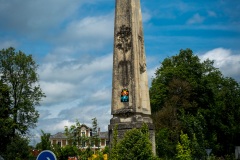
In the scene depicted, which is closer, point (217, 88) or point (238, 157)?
point (238, 157)

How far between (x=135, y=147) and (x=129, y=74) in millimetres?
4462

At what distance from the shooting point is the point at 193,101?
155 feet

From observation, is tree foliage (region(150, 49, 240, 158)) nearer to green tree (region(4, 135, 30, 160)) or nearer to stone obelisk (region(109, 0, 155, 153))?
green tree (region(4, 135, 30, 160))

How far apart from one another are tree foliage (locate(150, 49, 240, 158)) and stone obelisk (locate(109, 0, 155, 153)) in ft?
73.4

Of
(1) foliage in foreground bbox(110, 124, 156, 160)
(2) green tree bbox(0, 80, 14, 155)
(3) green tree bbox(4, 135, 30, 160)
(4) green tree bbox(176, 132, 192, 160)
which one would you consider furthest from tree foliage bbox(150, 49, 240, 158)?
(1) foliage in foreground bbox(110, 124, 156, 160)

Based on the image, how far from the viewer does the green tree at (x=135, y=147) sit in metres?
17.3

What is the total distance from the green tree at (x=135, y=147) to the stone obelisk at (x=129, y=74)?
7.63ft

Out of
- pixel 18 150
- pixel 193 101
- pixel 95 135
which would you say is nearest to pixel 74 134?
pixel 95 135

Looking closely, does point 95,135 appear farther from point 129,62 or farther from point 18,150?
point 18,150

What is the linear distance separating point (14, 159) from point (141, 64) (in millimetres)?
23438

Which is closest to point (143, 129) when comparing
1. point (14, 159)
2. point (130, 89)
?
point (130, 89)

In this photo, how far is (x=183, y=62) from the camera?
5091 centimetres

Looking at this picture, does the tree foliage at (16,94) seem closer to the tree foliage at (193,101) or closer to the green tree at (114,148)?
the tree foliage at (193,101)

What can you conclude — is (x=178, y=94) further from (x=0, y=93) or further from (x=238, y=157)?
(x=0, y=93)
